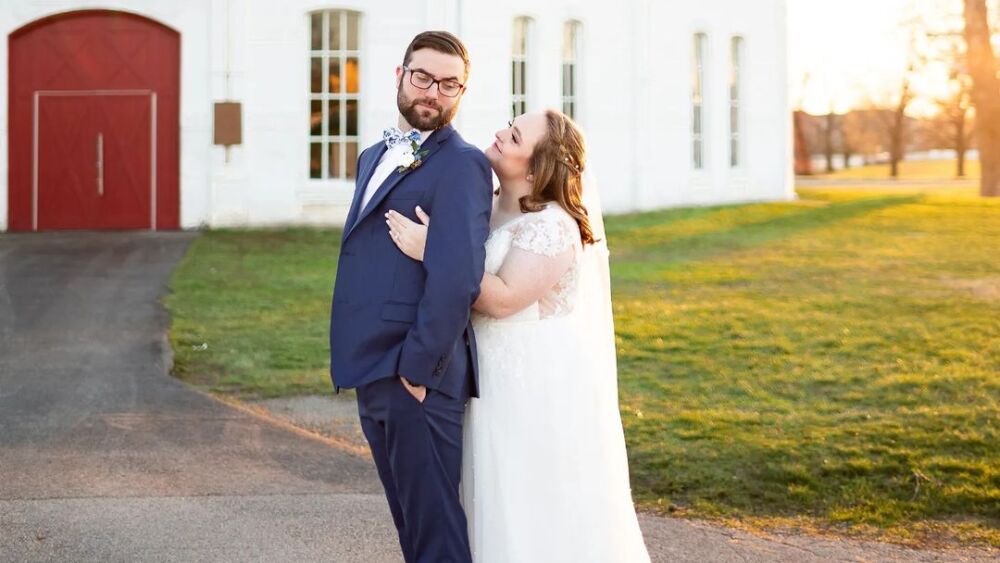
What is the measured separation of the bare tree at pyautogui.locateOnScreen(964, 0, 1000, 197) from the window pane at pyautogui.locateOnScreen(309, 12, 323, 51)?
61.5 ft

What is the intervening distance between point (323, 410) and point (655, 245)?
35.7 ft

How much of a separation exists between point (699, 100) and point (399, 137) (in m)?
Answer: 22.2

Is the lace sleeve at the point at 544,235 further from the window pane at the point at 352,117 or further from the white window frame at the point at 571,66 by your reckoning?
the white window frame at the point at 571,66

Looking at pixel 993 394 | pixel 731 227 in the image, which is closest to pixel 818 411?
pixel 993 394

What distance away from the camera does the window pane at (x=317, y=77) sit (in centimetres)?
2188

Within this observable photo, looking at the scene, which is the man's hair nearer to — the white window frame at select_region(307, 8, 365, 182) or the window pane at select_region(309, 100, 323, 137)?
the white window frame at select_region(307, 8, 365, 182)

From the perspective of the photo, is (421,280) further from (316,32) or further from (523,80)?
(523,80)

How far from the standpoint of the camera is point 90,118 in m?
21.1

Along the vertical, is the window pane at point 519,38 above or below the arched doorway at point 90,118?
above

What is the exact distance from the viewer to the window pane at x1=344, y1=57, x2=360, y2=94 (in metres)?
22.0

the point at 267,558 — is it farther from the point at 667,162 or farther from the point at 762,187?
the point at 762,187

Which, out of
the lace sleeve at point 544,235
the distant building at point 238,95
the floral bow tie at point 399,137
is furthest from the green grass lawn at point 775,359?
the floral bow tie at point 399,137

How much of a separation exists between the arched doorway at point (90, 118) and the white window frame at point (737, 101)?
11.0m

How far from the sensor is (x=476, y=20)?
73.8 feet
